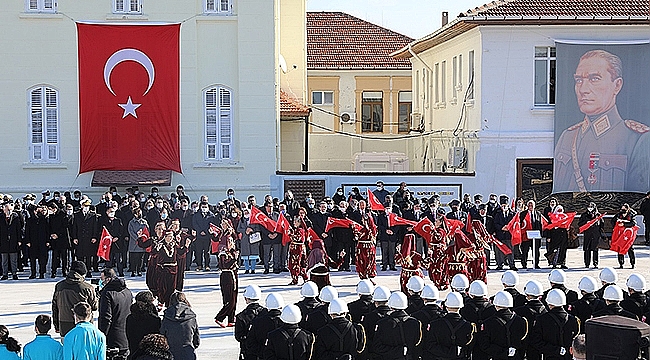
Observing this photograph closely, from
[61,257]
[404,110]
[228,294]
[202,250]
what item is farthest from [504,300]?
[404,110]

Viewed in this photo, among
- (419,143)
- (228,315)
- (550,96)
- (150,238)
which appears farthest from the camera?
(419,143)

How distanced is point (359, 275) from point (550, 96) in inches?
441

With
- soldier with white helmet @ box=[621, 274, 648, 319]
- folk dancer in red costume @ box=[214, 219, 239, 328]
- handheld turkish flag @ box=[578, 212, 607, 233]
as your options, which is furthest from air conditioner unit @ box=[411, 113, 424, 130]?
soldier with white helmet @ box=[621, 274, 648, 319]

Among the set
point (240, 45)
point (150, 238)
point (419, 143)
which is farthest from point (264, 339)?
point (419, 143)

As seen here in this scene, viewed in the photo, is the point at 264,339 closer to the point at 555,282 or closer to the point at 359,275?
the point at 555,282

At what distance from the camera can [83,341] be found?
33.5ft

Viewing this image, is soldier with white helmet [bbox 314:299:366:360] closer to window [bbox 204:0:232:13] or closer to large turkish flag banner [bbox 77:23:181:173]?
large turkish flag banner [bbox 77:23:181:173]

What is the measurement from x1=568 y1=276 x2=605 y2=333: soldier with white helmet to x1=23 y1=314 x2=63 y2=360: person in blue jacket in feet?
21.9

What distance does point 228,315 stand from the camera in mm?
16578

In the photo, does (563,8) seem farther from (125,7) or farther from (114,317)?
(114,317)

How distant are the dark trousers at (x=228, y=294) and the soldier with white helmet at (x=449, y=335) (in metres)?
4.84

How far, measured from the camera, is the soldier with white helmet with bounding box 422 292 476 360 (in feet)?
40.4

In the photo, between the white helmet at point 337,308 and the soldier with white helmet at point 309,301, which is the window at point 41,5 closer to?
the soldier with white helmet at point 309,301

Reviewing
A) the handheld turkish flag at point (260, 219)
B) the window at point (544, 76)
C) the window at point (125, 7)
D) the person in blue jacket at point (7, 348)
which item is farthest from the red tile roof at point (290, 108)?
the person in blue jacket at point (7, 348)
